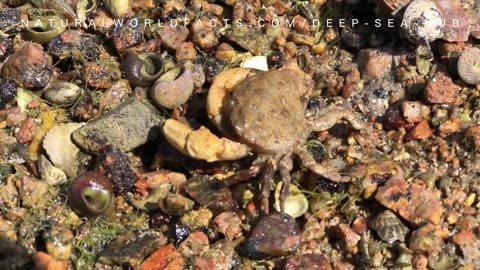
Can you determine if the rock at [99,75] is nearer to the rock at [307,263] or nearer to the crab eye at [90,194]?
the crab eye at [90,194]

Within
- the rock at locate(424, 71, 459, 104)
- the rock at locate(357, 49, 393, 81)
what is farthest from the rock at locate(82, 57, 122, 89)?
the rock at locate(424, 71, 459, 104)

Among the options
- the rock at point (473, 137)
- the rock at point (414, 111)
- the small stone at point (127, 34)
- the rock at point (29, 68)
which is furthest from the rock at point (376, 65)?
the rock at point (29, 68)

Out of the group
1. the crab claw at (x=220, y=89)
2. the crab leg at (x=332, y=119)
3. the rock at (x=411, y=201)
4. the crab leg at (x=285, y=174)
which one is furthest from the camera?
the crab leg at (x=332, y=119)

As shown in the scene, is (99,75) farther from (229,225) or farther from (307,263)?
(307,263)

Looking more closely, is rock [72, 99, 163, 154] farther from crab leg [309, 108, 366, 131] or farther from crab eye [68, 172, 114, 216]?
crab leg [309, 108, 366, 131]

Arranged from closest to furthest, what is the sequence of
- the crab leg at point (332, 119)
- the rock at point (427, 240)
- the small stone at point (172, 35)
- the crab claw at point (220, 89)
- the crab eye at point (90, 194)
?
the rock at point (427, 240) < the crab eye at point (90, 194) < the crab claw at point (220, 89) < the crab leg at point (332, 119) < the small stone at point (172, 35)
